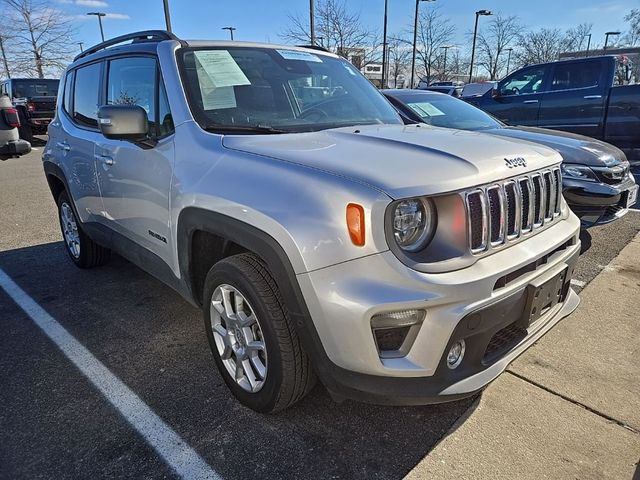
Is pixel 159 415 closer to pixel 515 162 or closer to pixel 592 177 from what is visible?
pixel 515 162

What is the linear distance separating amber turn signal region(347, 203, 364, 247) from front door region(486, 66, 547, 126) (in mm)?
8243

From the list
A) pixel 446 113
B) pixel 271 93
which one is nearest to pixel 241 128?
pixel 271 93

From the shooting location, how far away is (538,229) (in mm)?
2340

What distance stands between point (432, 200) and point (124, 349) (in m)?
2.27

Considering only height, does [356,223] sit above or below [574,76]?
below

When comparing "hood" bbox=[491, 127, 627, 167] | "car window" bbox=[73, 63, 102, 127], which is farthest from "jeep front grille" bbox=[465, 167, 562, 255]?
"car window" bbox=[73, 63, 102, 127]

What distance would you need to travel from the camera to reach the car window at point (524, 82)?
29.9 feet

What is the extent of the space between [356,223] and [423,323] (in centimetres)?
45

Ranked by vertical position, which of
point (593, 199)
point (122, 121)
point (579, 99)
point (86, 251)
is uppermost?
point (122, 121)

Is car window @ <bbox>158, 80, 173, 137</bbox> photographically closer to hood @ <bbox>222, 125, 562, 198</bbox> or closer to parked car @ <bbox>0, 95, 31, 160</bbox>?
hood @ <bbox>222, 125, 562, 198</bbox>

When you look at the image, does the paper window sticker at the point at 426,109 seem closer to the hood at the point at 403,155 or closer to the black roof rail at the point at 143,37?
the hood at the point at 403,155

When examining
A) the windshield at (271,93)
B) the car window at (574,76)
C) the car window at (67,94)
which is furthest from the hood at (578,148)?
the car window at (67,94)

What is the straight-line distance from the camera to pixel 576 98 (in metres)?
8.62

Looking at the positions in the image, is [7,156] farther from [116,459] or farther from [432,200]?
[432,200]
